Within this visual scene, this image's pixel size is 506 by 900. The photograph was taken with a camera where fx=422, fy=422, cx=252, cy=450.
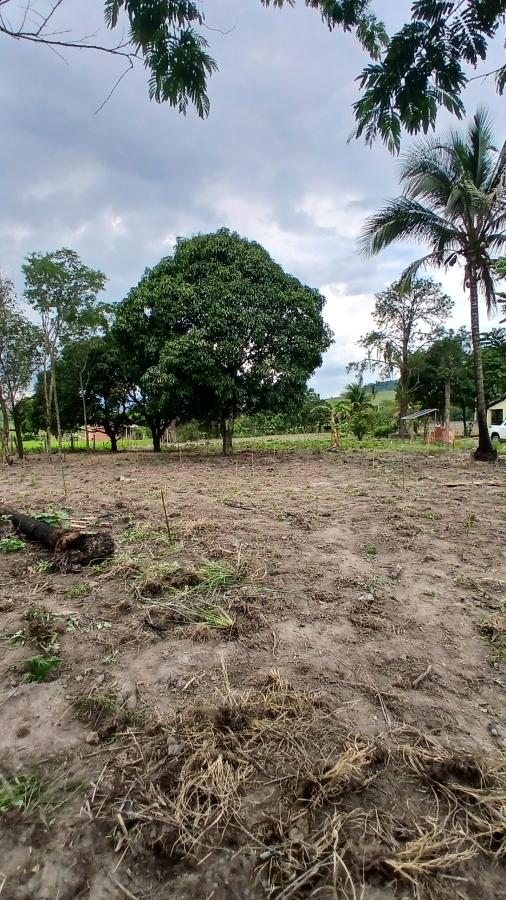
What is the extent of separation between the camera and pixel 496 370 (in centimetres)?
2302

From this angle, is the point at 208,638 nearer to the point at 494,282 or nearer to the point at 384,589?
the point at 384,589

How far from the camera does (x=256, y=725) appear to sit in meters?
1.57

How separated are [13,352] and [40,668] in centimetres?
1477

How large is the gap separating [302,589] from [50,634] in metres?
1.55

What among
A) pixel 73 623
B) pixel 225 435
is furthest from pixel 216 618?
pixel 225 435

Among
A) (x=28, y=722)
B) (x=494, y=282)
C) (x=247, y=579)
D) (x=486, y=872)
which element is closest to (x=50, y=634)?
(x=28, y=722)

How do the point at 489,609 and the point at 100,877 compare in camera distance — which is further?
the point at 489,609

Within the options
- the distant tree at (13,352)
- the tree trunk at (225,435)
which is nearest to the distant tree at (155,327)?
the tree trunk at (225,435)

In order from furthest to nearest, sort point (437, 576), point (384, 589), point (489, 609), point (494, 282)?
point (494, 282)
point (437, 576)
point (384, 589)
point (489, 609)

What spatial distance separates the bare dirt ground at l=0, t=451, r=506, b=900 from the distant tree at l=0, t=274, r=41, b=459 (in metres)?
13.0

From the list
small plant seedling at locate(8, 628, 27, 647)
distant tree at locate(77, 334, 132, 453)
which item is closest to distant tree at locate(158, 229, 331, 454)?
distant tree at locate(77, 334, 132, 453)

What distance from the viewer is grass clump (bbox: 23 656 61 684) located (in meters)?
1.92

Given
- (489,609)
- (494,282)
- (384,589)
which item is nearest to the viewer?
(489,609)

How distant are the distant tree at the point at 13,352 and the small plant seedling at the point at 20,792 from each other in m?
14.9
